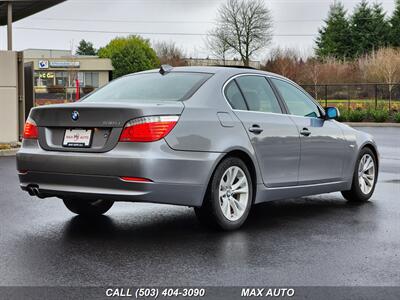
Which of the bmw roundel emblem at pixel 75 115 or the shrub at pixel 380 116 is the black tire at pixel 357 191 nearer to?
the bmw roundel emblem at pixel 75 115

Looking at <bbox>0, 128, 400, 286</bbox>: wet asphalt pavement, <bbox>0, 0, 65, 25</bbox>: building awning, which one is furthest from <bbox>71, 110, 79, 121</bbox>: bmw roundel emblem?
<bbox>0, 0, 65, 25</bbox>: building awning

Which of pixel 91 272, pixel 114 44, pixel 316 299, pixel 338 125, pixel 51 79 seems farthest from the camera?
pixel 114 44

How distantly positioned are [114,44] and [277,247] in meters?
101

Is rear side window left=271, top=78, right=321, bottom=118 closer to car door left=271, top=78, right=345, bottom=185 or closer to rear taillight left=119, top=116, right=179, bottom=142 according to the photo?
car door left=271, top=78, right=345, bottom=185

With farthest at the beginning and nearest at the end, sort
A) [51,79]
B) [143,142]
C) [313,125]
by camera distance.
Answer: [51,79] < [313,125] < [143,142]

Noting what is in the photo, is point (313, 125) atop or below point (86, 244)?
atop

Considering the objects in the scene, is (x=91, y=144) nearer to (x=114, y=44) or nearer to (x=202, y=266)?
(x=202, y=266)

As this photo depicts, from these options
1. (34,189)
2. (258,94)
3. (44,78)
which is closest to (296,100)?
(258,94)

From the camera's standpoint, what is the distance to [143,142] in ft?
18.4

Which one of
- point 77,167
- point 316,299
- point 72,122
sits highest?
point 72,122

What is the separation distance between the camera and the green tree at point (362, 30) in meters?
77.4

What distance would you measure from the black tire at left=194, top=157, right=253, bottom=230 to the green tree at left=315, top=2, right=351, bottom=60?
73.1m

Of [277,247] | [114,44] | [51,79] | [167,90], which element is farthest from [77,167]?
[114,44]

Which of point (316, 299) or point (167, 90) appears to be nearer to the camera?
point (316, 299)
